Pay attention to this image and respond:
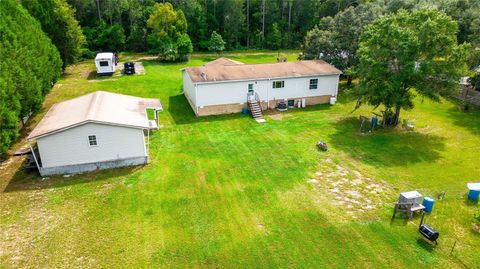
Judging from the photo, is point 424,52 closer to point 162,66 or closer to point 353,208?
point 353,208


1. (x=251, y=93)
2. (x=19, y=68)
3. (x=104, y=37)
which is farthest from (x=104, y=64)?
(x=251, y=93)

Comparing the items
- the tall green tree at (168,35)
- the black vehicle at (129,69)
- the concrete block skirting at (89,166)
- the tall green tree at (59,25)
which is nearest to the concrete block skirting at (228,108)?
the concrete block skirting at (89,166)

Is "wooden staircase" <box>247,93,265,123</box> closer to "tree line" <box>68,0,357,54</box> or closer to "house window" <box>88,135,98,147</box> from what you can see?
"house window" <box>88,135,98,147</box>

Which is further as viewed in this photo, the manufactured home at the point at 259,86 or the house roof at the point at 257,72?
the house roof at the point at 257,72

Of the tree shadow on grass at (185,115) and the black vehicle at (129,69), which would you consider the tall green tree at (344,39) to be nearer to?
the tree shadow on grass at (185,115)

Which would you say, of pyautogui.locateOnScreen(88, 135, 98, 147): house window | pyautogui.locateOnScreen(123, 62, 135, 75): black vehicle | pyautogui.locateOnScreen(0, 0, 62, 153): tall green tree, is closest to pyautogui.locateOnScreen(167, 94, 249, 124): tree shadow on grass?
pyautogui.locateOnScreen(88, 135, 98, 147): house window
